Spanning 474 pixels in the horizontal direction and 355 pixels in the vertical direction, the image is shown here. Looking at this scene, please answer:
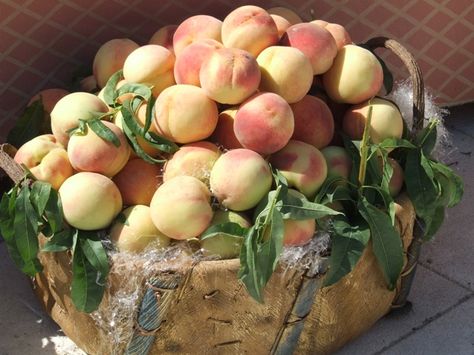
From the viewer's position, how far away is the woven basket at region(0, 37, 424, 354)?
2.08m

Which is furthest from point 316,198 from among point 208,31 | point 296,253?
point 208,31

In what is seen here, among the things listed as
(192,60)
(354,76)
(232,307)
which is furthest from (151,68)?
(232,307)

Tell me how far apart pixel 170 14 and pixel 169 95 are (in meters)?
0.71

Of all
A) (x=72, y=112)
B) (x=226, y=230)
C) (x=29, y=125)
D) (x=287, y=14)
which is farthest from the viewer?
(x=287, y=14)

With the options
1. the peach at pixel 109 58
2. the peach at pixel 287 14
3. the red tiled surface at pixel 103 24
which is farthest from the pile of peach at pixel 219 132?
the red tiled surface at pixel 103 24

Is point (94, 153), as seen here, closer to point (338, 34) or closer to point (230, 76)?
point (230, 76)

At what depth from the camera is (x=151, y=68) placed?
2.42 metres

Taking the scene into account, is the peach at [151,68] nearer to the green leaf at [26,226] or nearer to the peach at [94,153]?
the peach at [94,153]

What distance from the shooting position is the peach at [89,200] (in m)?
2.15

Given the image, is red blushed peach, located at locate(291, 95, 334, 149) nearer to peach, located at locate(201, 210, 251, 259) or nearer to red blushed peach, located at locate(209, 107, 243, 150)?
red blushed peach, located at locate(209, 107, 243, 150)

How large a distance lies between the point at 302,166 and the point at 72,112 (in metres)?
0.65

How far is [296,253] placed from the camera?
83.0 inches

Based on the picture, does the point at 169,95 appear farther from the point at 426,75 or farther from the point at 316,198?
the point at 426,75

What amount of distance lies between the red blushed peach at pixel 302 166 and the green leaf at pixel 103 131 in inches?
16.8
